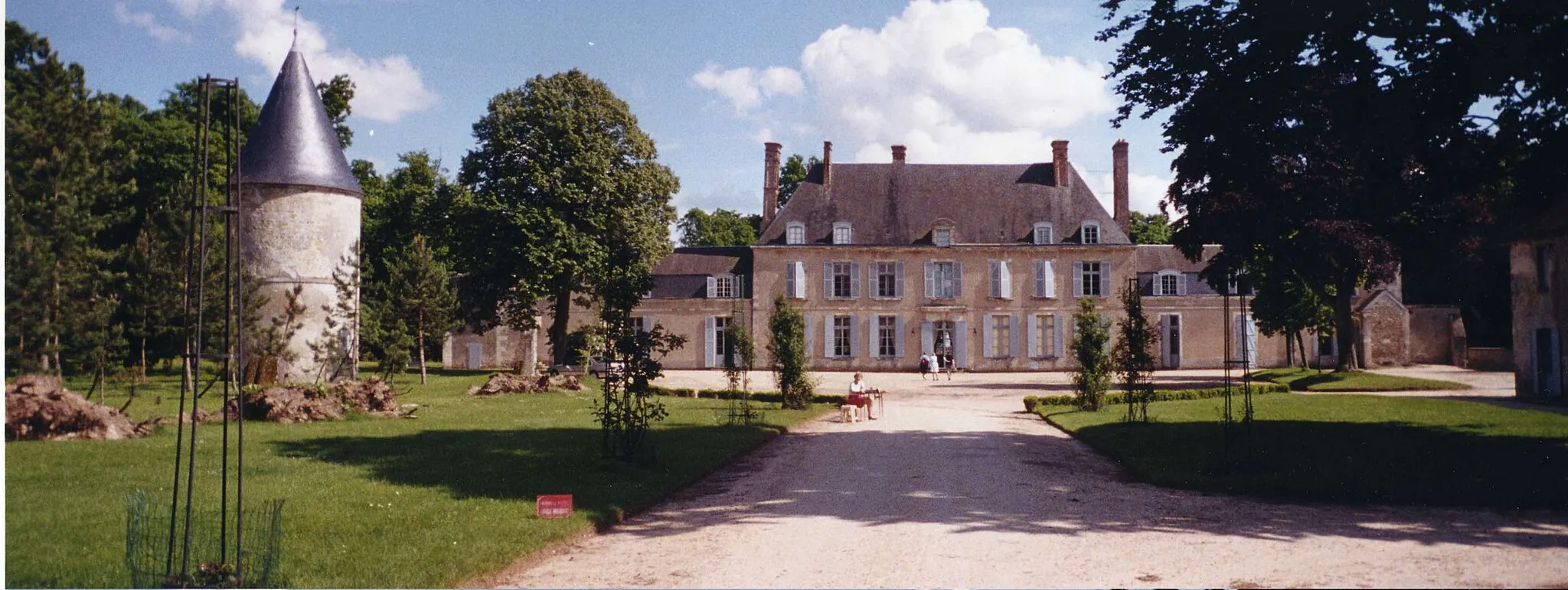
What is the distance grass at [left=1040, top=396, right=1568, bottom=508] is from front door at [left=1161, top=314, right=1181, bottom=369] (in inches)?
858

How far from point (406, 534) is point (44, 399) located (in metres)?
7.20

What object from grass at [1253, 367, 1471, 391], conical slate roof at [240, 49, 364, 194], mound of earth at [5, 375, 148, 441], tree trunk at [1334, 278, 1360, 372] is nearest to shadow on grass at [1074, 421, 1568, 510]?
grass at [1253, 367, 1471, 391]

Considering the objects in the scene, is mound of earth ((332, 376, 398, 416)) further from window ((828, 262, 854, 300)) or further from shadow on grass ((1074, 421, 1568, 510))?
window ((828, 262, 854, 300))

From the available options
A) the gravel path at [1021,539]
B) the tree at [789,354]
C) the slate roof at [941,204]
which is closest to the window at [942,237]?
the slate roof at [941,204]

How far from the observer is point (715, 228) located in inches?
2557

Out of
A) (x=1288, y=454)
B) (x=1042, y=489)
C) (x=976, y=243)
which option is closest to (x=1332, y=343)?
(x=976, y=243)

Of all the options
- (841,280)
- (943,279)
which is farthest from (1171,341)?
(841,280)

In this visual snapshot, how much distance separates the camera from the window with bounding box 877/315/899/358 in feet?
132

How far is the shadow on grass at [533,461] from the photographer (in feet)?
30.5

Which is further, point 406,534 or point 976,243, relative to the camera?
point 976,243

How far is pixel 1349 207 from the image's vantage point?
50.4 feet

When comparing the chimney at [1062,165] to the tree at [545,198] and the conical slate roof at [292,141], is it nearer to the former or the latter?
the tree at [545,198]

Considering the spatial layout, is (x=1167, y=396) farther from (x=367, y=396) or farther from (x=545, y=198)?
(x=545, y=198)

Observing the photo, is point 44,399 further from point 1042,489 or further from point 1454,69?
point 1454,69
